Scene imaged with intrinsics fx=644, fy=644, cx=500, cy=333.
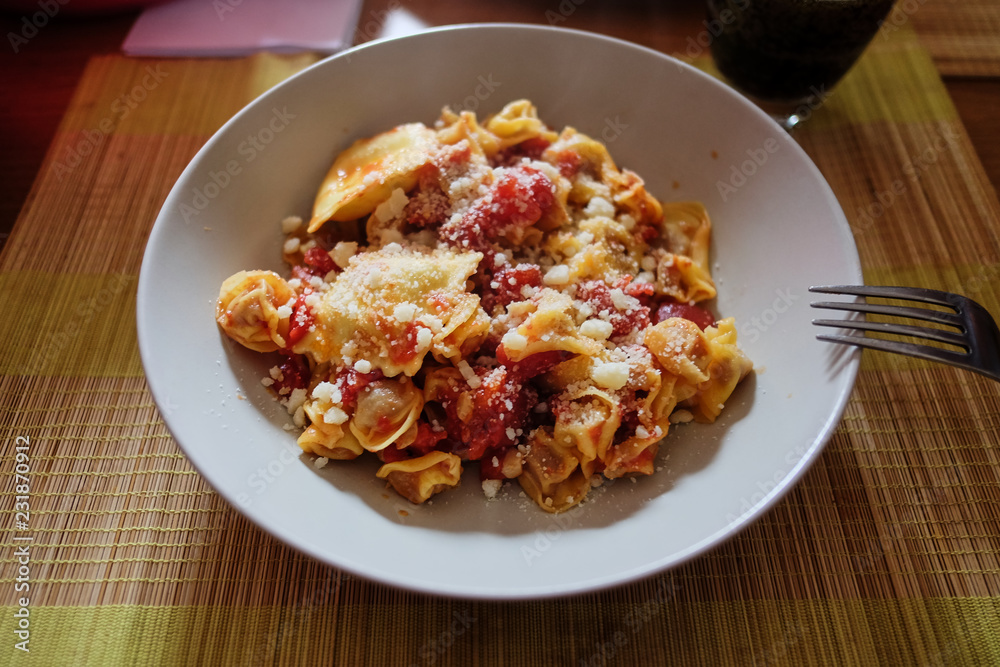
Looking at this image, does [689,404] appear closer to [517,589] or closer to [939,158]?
[517,589]

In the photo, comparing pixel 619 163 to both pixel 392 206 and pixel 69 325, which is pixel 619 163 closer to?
pixel 392 206

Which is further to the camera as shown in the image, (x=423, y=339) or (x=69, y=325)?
(x=69, y=325)

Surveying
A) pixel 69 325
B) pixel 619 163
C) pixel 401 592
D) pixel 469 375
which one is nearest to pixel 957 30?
pixel 619 163

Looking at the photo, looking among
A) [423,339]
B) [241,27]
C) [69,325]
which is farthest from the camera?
[241,27]

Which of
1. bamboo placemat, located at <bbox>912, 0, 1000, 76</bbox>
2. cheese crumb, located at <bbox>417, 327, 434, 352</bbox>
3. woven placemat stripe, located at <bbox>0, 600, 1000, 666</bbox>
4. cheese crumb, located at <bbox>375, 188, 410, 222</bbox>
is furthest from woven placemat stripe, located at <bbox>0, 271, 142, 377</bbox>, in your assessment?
bamboo placemat, located at <bbox>912, 0, 1000, 76</bbox>

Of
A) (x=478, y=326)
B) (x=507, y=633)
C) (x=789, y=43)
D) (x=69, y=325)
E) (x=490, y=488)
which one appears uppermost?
(x=789, y=43)

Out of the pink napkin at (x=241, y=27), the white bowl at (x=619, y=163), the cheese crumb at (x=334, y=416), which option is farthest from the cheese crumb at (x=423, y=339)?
the pink napkin at (x=241, y=27)

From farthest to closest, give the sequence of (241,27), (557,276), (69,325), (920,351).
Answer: (241,27) < (69,325) < (557,276) < (920,351)
